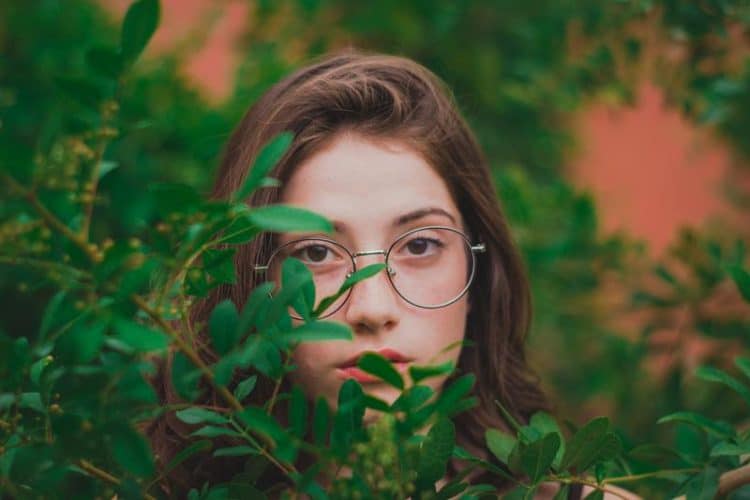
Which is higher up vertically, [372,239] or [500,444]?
[372,239]

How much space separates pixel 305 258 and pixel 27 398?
496 mm

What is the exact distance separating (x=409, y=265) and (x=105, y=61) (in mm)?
648

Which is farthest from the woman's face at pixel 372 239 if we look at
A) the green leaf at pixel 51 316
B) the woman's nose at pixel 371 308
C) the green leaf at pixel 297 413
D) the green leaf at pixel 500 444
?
the green leaf at pixel 51 316

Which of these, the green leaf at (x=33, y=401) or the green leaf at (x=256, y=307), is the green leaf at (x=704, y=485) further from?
the green leaf at (x=33, y=401)

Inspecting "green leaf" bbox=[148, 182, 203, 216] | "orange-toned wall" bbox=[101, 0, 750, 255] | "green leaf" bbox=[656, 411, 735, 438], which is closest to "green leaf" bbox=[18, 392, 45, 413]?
"green leaf" bbox=[148, 182, 203, 216]

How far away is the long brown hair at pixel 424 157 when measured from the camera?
143 cm

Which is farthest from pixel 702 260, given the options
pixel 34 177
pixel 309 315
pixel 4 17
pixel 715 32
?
pixel 4 17

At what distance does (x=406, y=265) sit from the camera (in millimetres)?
1348

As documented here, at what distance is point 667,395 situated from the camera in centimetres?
220

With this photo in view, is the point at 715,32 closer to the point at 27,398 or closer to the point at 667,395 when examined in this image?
the point at 667,395

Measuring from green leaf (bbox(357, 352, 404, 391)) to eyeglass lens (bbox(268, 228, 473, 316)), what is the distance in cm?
43

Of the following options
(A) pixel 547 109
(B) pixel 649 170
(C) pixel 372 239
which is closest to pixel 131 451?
(C) pixel 372 239

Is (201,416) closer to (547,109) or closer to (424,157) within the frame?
(424,157)

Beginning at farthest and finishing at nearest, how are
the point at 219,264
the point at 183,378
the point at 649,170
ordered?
the point at 649,170 → the point at 219,264 → the point at 183,378
